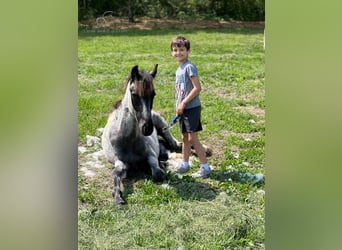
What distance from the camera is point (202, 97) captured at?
10.3 ft

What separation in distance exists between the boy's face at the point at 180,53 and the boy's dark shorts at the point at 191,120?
0.32 meters

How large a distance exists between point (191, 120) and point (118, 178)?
60 cm

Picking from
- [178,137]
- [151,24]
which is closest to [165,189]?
[178,137]

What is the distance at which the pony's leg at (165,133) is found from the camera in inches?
125

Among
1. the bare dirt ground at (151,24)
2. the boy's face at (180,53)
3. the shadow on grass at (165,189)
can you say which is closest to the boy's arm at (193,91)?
the boy's face at (180,53)

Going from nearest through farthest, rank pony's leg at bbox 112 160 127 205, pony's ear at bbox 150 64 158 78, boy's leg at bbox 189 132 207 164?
pony's ear at bbox 150 64 158 78
pony's leg at bbox 112 160 127 205
boy's leg at bbox 189 132 207 164

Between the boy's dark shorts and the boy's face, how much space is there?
1.05ft

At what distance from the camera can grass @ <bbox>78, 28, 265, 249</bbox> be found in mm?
3021

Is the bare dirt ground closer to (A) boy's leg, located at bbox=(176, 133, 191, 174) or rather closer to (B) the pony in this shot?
(B) the pony

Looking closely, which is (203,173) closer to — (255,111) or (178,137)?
(178,137)

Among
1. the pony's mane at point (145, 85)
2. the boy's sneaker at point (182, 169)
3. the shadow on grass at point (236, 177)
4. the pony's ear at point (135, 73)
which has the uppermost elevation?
the pony's ear at point (135, 73)

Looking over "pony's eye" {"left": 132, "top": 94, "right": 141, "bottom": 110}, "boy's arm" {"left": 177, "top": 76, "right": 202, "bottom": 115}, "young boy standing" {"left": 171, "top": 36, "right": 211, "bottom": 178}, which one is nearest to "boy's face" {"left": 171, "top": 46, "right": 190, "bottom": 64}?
"young boy standing" {"left": 171, "top": 36, "right": 211, "bottom": 178}

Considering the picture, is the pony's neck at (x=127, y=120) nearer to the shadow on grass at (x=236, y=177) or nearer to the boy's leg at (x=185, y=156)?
the boy's leg at (x=185, y=156)
